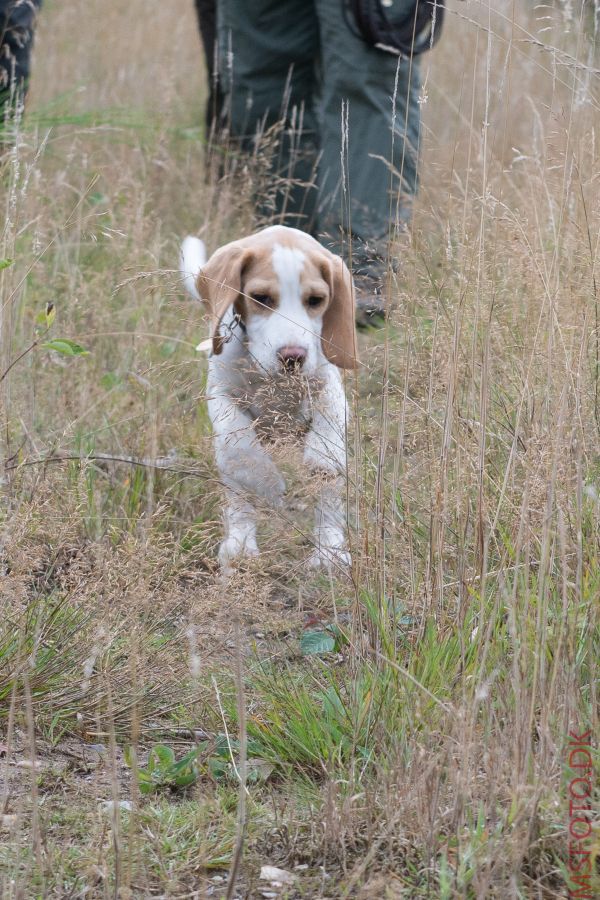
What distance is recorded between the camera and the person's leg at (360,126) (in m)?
3.87

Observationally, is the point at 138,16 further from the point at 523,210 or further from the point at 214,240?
the point at 523,210

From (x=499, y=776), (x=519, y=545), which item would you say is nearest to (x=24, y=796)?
(x=499, y=776)

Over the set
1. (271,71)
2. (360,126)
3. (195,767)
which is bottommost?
(195,767)

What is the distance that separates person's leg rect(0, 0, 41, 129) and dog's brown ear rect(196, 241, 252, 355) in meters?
1.04

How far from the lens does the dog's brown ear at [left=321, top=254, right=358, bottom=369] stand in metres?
2.82

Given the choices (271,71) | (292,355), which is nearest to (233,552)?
(292,355)

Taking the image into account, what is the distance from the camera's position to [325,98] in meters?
4.03

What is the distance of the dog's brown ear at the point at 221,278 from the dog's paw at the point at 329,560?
0.70 meters

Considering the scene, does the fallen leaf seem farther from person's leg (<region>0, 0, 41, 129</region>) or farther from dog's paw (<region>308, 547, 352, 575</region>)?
person's leg (<region>0, 0, 41, 129</region>)

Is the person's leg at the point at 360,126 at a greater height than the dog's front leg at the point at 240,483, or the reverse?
the person's leg at the point at 360,126

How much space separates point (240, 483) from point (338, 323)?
65 cm

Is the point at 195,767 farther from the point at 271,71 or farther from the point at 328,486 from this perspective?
the point at 271,71

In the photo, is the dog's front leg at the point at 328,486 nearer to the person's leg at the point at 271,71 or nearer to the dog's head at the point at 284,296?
the dog's head at the point at 284,296

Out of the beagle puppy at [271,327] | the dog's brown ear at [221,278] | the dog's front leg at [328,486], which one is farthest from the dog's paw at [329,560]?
the dog's brown ear at [221,278]
